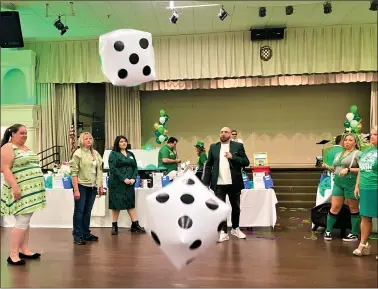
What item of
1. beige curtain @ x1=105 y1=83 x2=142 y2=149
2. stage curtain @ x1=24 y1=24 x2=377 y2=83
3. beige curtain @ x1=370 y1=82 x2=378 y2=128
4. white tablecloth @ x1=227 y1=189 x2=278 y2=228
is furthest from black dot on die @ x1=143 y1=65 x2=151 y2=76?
beige curtain @ x1=370 y1=82 x2=378 y2=128

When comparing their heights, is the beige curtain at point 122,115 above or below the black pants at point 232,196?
above

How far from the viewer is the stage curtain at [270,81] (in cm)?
819

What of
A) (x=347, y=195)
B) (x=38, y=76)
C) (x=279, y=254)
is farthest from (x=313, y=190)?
(x=38, y=76)

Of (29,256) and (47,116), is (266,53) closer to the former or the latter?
(47,116)

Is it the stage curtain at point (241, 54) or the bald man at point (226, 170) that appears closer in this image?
the bald man at point (226, 170)

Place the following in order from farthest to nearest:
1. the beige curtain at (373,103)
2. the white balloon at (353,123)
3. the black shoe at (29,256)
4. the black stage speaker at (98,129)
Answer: the black stage speaker at (98,129) → the beige curtain at (373,103) → the white balloon at (353,123) → the black shoe at (29,256)


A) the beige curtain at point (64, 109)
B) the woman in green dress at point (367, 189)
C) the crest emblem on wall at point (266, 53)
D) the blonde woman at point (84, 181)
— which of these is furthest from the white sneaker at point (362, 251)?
the beige curtain at point (64, 109)

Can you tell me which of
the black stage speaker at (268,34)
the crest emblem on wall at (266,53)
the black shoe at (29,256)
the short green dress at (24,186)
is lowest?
the black shoe at (29,256)

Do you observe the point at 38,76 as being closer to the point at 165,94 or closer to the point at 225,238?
the point at 165,94

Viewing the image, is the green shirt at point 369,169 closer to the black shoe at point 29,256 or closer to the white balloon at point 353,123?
the black shoe at point 29,256

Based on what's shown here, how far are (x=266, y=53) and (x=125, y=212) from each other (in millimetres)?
4996

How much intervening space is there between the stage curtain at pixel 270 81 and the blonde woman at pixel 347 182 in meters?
4.62

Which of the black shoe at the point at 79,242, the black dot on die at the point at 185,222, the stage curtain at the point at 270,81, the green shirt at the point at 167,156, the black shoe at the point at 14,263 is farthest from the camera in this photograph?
the stage curtain at the point at 270,81

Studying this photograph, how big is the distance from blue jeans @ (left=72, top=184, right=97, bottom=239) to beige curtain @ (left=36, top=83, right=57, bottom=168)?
17.3ft
